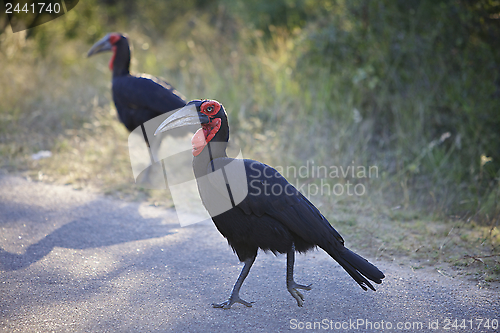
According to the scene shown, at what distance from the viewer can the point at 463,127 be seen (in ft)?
19.9

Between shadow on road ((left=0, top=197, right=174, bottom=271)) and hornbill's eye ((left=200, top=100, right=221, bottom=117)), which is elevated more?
hornbill's eye ((left=200, top=100, right=221, bottom=117))

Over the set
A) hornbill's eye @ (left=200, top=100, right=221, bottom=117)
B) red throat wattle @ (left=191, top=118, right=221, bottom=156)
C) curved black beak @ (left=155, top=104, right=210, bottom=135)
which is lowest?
red throat wattle @ (left=191, top=118, right=221, bottom=156)

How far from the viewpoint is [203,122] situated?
299 cm

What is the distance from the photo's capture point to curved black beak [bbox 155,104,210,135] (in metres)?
2.92

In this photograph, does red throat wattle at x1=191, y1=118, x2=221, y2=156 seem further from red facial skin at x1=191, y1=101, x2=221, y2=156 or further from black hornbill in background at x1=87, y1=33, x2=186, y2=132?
black hornbill in background at x1=87, y1=33, x2=186, y2=132

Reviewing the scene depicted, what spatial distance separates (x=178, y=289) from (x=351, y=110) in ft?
14.7

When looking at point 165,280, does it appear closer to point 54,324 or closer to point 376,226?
point 54,324

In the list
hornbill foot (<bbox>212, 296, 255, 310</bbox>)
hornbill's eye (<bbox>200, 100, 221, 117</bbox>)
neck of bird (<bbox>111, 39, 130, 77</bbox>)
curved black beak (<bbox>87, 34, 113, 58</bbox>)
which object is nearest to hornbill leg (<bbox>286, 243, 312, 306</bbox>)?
hornbill foot (<bbox>212, 296, 255, 310</bbox>)

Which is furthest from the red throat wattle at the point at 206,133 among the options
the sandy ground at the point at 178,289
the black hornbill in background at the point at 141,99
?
the black hornbill in background at the point at 141,99

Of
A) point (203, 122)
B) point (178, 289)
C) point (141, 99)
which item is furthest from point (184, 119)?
point (141, 99)

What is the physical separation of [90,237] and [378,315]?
255 centimetres

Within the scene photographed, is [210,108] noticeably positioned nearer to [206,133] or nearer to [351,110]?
[206,133]

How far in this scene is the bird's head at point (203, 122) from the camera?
2930 millimetres

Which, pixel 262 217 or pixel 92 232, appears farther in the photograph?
pixel 92 232
